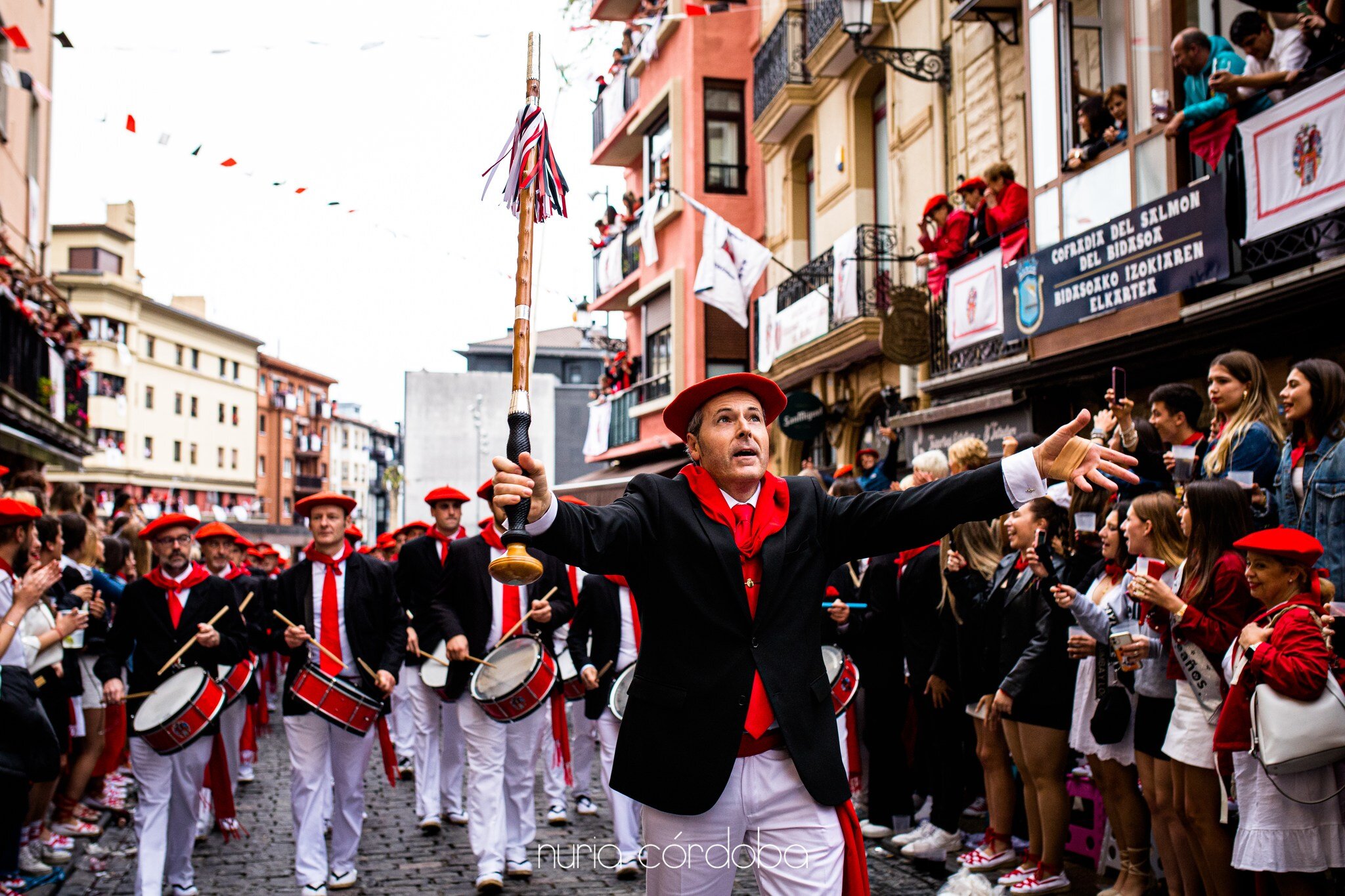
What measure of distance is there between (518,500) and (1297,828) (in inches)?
141

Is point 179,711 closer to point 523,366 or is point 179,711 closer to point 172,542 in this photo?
point 172,542

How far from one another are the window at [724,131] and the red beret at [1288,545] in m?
22.2

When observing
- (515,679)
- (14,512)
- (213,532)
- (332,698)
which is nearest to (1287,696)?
(515,679)

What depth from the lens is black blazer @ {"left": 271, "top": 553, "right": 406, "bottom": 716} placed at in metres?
8.05

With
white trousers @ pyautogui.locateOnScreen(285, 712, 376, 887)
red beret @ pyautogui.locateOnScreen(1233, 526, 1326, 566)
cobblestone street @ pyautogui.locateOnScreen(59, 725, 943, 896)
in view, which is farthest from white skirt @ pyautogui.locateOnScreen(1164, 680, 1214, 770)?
white trousers @ pyautogui.locateOnScreen(285, 712, 376, 887)

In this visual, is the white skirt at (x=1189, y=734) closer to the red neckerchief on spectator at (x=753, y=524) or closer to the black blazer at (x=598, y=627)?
the red neckerchief on spectator at (x=753, y=524)

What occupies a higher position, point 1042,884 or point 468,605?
point 468,605

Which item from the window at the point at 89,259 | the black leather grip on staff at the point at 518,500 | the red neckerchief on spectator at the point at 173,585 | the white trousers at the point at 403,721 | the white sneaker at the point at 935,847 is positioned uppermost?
the window at the point at 89,259

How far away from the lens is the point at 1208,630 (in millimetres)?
5594

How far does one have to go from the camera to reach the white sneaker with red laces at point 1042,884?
6.82m

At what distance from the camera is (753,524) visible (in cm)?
422

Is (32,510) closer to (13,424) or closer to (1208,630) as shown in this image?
(1208,630)

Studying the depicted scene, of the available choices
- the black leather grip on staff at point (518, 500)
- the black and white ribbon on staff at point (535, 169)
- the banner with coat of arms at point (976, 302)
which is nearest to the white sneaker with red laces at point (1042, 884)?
the black leather grip on staff at point (518, 500)

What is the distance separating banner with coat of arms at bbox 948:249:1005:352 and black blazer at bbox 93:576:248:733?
9.13m
